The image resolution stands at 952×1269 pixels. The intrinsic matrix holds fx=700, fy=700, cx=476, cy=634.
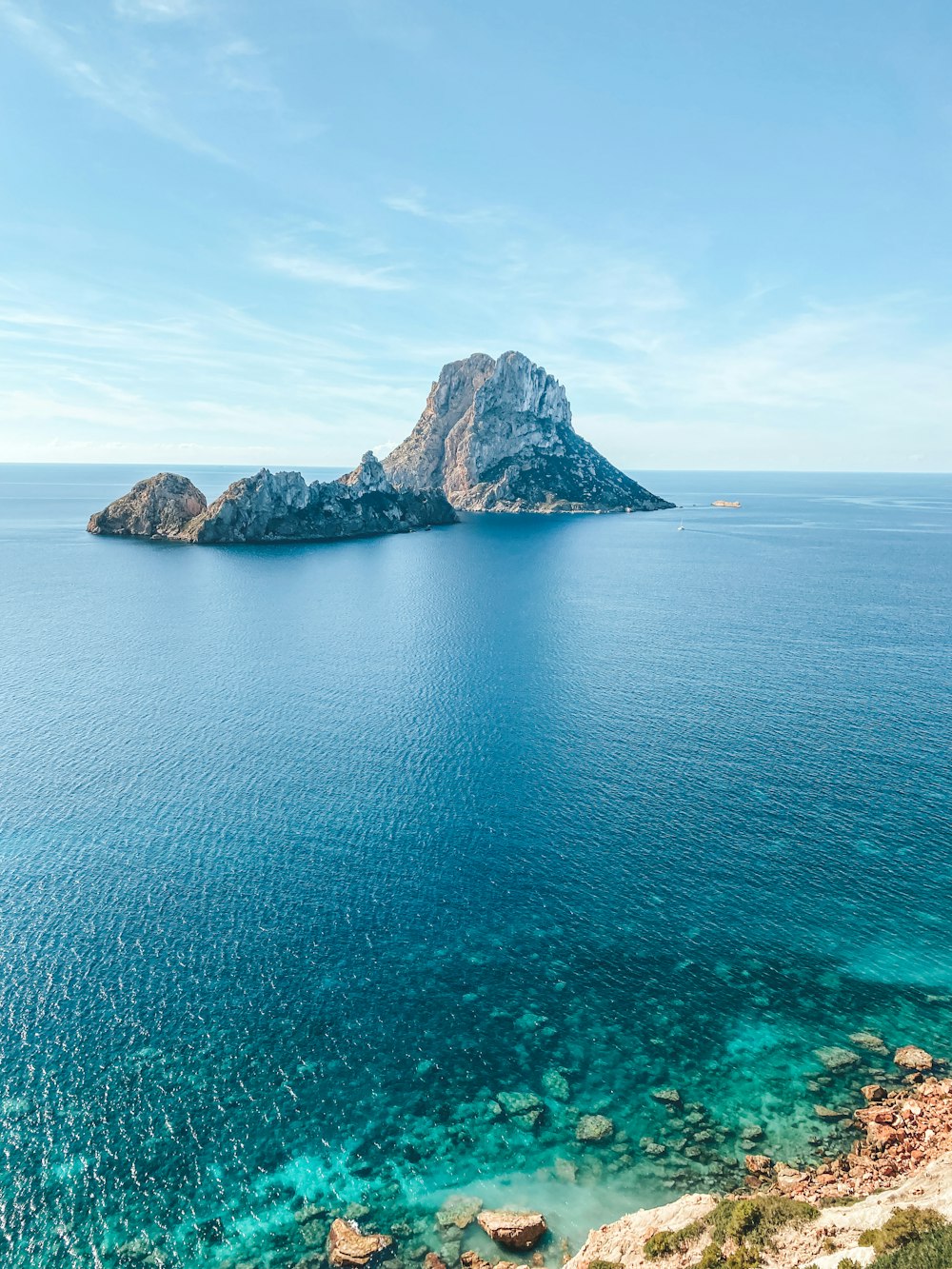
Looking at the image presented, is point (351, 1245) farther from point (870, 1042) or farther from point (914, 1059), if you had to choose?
point (914, 1059)

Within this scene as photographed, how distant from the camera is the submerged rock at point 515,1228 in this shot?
34469mm

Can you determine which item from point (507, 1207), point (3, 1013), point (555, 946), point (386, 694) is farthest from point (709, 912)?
point (386, 694)

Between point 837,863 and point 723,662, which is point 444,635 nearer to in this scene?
point 723,662

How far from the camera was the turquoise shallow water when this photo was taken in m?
38.7

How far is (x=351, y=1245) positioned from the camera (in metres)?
34.5

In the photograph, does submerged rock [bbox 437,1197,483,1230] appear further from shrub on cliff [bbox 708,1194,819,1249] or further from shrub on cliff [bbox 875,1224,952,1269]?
shrub on cliff [bbox 875,1224,952,1269]

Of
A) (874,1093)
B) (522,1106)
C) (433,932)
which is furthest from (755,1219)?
(433,932)

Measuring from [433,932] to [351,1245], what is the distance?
76.3 ft

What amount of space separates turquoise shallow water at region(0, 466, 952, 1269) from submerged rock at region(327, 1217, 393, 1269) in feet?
4.54

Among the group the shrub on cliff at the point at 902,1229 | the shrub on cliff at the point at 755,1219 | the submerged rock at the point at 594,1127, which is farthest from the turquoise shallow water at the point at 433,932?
the shrub on cliff at the point at 902,1229

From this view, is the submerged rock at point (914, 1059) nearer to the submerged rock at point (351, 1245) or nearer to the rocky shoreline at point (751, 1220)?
the rocky shoreline at point (751, 1220)

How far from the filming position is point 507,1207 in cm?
3653

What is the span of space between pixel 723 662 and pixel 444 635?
53456mm

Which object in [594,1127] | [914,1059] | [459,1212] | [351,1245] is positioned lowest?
[459,1212]
